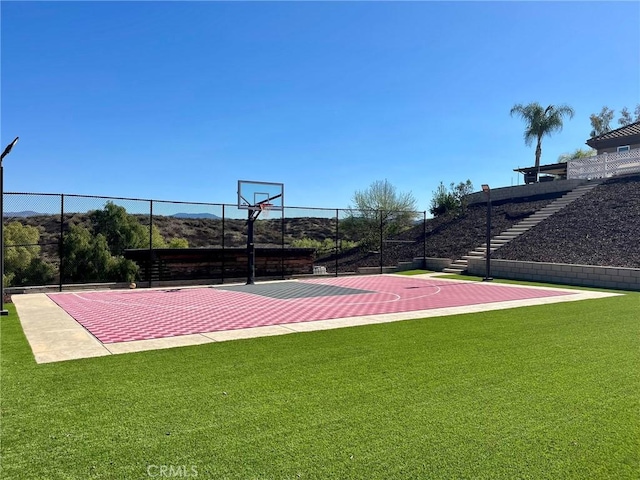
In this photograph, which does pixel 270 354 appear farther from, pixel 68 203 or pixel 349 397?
pixel 68 203

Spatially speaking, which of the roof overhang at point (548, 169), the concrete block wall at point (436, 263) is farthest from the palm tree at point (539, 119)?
the concrete block wall at point (436, 263)

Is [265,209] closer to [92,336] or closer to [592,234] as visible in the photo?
[92,336]

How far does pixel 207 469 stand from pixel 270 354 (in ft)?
8.92

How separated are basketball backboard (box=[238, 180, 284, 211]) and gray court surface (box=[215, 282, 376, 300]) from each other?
3.35 meters

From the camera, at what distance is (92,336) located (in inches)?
252

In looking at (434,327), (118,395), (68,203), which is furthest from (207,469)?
(68,203)

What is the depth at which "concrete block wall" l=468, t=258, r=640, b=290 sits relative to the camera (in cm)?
1294

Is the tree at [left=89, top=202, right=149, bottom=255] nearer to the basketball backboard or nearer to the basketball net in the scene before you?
the basketball backboard

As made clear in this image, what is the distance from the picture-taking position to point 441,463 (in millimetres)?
2734

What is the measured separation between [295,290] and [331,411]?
9534 millimetres

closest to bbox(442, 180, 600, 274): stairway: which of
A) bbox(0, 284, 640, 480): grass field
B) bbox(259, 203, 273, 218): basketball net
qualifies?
bbox(259, 203, 273, 218): basketball net

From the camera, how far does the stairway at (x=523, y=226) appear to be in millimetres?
19080

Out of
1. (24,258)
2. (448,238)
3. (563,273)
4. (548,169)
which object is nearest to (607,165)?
(548,169)

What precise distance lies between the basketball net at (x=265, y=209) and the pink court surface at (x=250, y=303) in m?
3.30
